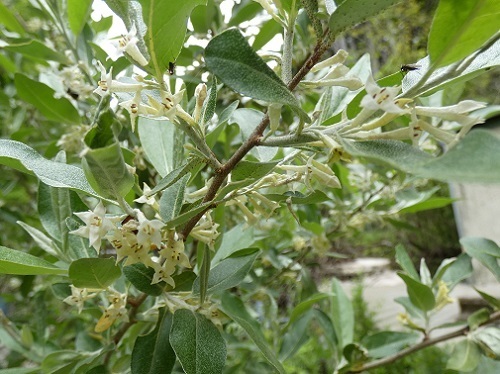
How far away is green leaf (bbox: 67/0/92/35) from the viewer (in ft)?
3.04

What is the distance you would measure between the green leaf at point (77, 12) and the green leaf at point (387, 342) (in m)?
0.99

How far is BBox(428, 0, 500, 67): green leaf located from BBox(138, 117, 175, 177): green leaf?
40 centimetres

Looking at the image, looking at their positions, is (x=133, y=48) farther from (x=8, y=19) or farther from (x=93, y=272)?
(x=8, y=19)

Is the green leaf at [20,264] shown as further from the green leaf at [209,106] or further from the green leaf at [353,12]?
the green leaf at [353,12]

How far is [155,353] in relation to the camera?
0.65 m

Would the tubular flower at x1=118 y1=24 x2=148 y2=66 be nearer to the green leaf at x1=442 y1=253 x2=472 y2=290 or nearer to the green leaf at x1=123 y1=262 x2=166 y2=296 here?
the green leaf at x1=123 y1=262 x2=166 y2=296

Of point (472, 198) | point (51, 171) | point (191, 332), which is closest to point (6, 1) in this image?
point (51, 171)

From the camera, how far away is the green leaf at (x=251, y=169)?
0.49 meters

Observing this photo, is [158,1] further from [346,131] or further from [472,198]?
[472,198]

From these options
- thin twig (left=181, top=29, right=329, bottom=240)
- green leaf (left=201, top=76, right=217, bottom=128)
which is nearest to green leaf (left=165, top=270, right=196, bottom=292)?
thin twig (left=181, top=29, right=329, bottom=240)

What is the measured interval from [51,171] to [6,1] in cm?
186

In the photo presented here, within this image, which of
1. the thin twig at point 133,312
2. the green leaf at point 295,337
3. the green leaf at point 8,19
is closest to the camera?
the thin twig at point 133,312

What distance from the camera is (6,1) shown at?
2.02 meters

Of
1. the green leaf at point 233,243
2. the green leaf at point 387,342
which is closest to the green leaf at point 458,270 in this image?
the green leaf at point 387,342
